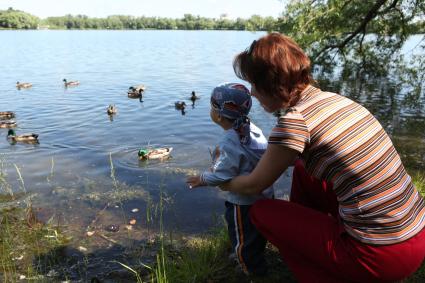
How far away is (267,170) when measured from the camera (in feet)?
8.89

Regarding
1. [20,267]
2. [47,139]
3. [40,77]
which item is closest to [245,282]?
[20,267]

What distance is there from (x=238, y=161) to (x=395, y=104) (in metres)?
14.1

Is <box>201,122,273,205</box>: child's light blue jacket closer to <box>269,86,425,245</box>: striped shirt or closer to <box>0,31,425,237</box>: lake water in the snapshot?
<box>269,86,425,245</box>: striped shirt

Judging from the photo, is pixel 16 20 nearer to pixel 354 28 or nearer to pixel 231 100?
pixel 354 28

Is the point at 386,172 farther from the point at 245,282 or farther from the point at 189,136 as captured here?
the point at 189,136

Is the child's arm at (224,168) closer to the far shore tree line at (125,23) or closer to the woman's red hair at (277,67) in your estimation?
the woman's red hair at (277,67)

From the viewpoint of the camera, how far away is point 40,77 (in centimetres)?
2370

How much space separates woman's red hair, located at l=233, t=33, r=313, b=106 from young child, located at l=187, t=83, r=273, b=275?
0.59m

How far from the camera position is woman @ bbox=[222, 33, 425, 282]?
249 cm

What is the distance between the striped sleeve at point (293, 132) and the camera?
8.05 ft

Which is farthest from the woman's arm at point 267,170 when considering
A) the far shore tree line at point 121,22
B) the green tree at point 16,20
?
the green tree at point 16,20

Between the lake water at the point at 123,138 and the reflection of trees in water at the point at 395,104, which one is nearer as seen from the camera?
the lake water at the point at 123,138

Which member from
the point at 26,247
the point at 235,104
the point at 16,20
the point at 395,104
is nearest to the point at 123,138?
the point at 26,247

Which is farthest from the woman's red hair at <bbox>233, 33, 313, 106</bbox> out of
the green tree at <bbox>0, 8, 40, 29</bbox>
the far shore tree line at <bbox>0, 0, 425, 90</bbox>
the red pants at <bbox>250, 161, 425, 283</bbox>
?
the green tree at <bbox>0, 8, 40, 29</bbox>
